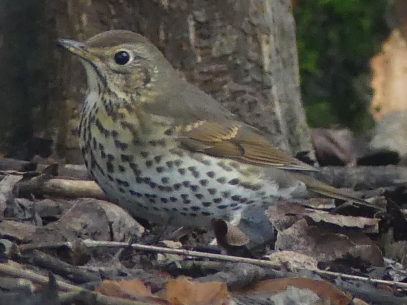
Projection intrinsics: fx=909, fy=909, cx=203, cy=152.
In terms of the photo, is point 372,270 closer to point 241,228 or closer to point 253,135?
point 241,228

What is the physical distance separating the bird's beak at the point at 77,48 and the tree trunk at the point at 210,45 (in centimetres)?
132

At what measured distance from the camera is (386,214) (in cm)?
521

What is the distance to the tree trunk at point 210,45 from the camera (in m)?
5.86

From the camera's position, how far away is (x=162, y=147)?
14.4 ft

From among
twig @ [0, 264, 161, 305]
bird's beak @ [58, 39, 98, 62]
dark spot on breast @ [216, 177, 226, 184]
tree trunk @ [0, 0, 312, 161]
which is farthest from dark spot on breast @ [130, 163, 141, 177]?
tree trunk @ [0, 0, 312, 161]

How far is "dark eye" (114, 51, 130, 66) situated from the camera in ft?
15.4

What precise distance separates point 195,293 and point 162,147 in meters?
1.28

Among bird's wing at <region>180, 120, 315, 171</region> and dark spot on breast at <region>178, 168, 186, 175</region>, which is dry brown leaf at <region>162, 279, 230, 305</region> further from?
bird's wing at <region>180, 120, 315, 171</region>

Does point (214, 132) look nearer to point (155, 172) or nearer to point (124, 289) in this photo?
point (155, 172)

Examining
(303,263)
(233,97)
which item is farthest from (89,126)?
(233,97)

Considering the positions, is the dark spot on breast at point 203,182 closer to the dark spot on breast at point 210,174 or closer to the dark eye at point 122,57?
the dark spot on breast at point 210,174

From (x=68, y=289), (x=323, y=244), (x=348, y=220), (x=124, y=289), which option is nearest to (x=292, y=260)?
(x=323, y=244)

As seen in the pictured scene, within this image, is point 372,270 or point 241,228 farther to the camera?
point 241,228

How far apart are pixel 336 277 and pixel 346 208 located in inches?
68.6
